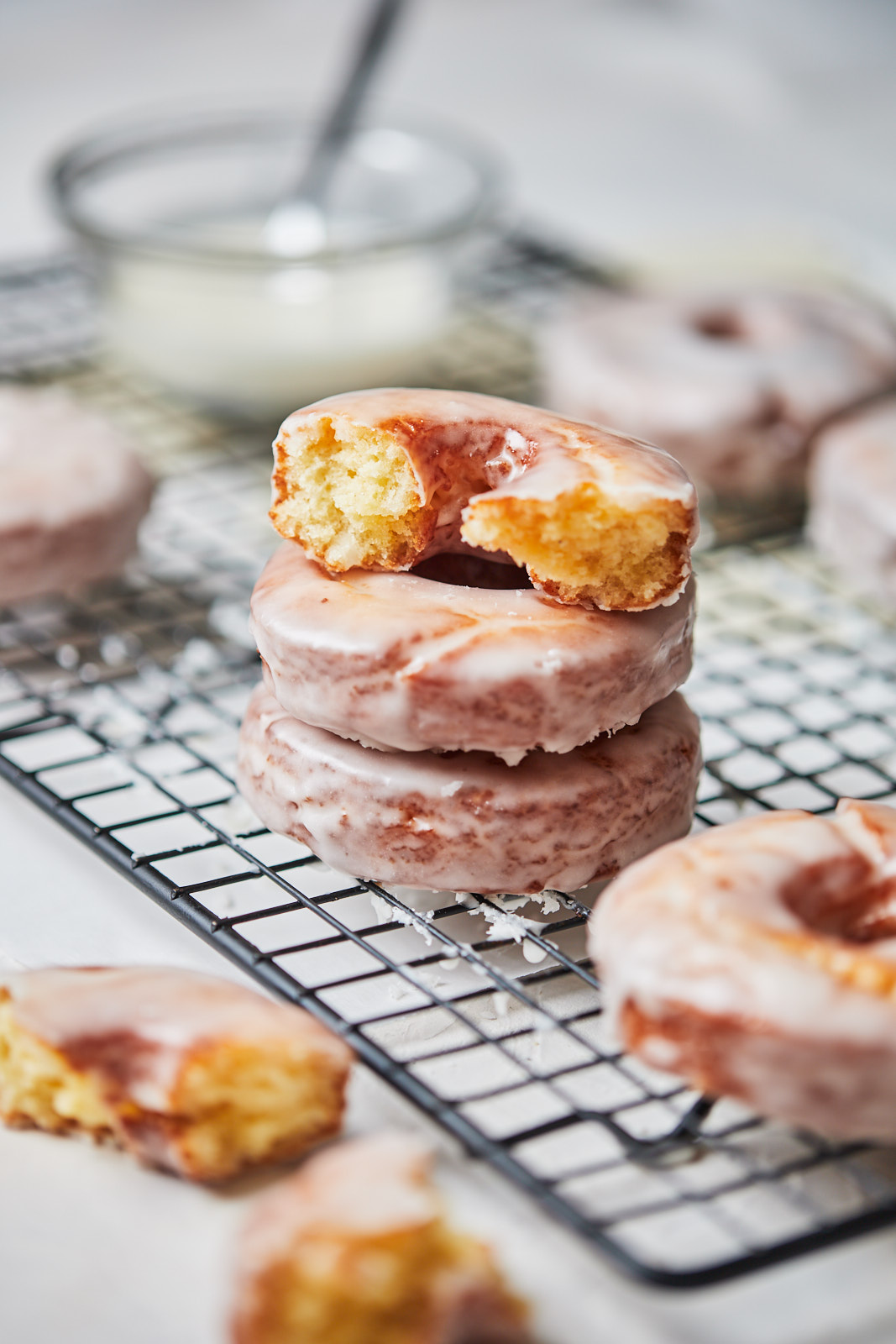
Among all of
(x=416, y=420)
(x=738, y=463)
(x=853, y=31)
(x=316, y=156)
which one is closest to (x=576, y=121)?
(x=853, y=31)

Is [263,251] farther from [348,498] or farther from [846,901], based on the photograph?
[846,901]

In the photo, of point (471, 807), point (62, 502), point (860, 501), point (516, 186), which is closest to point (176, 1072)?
point (471, 807)

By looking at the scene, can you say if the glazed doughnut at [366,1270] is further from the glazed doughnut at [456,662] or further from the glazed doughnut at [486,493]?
the glazed doughnut at [486,493]

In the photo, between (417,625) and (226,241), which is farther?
(226,241)

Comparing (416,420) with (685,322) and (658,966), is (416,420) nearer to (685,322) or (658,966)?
(658,966)

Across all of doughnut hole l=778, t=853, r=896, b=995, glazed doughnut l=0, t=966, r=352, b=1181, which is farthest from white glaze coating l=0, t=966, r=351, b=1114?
doughnut hole l=778, t=853, r=896, b=995

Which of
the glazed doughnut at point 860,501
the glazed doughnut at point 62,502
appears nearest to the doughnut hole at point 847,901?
the glazed doughnut at point 860,501
